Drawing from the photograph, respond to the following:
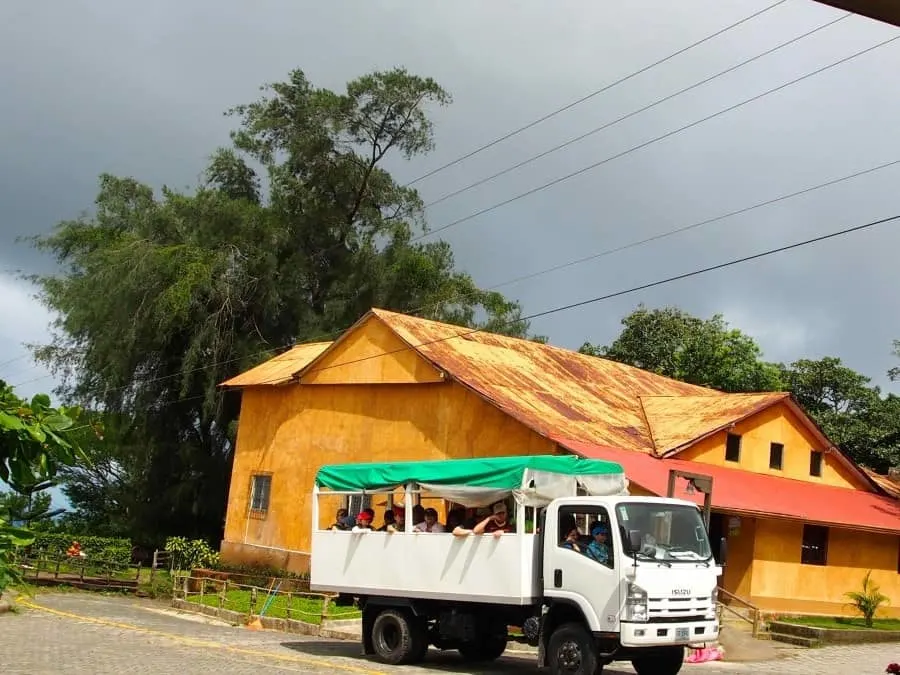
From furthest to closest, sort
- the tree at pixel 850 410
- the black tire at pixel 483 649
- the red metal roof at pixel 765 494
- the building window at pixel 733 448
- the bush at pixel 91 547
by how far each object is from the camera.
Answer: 1. the tree at pixel 850 410
2. the bush at pixel 91 547
3. the building window at pixel 733 448
4. the red metal roof at pixel 765 494
5. the black tire at pixel 483 649

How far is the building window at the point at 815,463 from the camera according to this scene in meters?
29.2

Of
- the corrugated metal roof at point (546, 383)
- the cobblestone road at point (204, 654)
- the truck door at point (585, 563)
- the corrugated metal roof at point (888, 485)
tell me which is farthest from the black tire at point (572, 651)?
the corrugated metal roof at point (888, 485)

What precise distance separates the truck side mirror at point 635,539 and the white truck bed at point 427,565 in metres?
1.52

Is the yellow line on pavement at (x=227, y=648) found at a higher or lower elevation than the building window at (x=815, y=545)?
lower

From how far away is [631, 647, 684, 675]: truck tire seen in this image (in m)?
13.1

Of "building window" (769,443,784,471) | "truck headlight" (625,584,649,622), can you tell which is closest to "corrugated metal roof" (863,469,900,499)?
"building window" (769,443,784,471)

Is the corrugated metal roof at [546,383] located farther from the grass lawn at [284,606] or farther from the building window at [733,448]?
the grass lawn at [284,606]

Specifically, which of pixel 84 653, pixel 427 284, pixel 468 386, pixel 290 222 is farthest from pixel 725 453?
pixel 290 222

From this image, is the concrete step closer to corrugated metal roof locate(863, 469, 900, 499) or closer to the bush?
corrugated metal roof locate(863, 469, 900, 499)

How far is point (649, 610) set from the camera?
12.1m

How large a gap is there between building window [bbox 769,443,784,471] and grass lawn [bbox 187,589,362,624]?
515 inches

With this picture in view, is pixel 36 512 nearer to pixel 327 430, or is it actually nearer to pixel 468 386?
pixel 468 386

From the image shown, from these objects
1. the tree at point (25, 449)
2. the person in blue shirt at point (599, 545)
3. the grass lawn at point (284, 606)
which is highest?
the tree at point (25, 449)

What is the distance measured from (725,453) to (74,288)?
26464 millimetres
